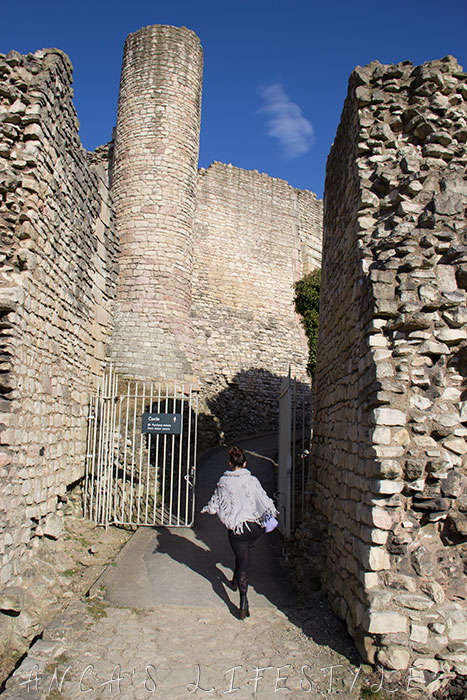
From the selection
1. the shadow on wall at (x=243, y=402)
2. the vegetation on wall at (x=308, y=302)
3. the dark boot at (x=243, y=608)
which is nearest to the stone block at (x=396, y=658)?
the dark boot at (x=243, y=608)

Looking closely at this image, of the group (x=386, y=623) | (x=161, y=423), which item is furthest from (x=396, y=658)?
(x=161, y=423)

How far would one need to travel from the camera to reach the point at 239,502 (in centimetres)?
475

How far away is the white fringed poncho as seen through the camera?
15.4ft

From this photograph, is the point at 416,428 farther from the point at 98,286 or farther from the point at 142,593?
the point at 98,286

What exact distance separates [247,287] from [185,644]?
14.4 meters

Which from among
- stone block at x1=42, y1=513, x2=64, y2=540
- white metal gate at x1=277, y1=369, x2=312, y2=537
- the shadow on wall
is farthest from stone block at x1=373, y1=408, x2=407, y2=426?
the shadow on wall

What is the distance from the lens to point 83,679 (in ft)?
11.5

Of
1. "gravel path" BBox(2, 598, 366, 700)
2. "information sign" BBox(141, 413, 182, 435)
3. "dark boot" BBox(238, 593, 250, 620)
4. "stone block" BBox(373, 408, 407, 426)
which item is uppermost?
"stone block" BBox(373, 408, 407, 426)

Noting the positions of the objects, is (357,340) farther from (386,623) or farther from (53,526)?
(53,526)

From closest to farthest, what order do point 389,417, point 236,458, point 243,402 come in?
point 389,417 < point 236,458 < point 243,402

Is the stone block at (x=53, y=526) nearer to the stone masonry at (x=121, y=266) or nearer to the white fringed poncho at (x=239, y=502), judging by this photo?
the stone masonry at (x=121, y=266)

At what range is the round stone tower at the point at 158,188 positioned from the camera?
11047 millimetres

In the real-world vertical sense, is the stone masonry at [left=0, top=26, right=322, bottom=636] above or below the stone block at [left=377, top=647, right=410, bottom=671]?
above

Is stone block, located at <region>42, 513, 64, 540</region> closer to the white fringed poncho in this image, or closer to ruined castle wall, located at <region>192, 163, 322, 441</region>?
the white fringed poncho
